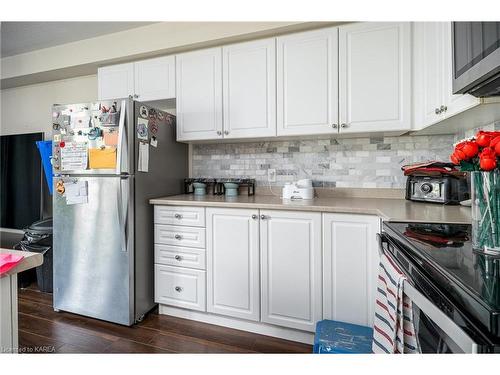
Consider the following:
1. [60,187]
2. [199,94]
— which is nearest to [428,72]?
[199,94]

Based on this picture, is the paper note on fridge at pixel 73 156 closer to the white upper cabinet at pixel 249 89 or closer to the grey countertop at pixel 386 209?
the grey countertop at pixel 386 209

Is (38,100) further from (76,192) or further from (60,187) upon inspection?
(76,192)

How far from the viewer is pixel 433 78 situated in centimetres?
155

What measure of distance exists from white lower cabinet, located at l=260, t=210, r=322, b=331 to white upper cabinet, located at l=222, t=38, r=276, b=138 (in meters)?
0.78

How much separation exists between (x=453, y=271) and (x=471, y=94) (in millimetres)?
817

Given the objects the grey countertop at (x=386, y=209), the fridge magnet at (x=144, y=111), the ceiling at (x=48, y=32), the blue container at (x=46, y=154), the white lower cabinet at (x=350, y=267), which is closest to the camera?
the grey countertop at (x=386, y=209)

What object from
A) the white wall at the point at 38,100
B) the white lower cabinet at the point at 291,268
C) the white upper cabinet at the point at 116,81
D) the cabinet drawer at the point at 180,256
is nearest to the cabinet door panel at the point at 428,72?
the white lower cabinet at the point at 291,268

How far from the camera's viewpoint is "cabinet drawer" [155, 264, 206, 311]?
6.85ft

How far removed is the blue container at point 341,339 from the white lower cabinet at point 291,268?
0.79 ft

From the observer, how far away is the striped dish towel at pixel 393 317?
853 mm

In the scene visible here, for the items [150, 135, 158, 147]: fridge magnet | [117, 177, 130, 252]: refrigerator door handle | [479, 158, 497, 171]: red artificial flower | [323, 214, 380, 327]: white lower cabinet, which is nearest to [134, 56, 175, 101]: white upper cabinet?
[150, 135, 158, 147]: fridge magnet

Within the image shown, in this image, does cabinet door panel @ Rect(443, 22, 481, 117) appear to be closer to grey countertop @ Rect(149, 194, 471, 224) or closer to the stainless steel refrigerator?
grey countertop @ Rect(149, 194, 471, 224)

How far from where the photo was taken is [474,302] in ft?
1.70
